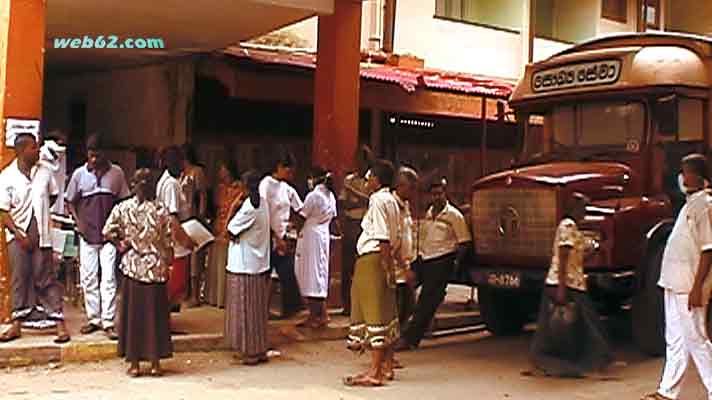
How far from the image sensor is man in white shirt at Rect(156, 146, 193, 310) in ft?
30.6

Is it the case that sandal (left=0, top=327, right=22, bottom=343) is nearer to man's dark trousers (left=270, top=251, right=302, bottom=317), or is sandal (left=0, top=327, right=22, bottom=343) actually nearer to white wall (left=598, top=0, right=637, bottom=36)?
man's dark trousers (left=270, top=251, right=302, bottom=317)

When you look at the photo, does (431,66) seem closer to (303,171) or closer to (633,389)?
(303,171)

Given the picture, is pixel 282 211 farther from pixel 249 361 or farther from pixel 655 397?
pixel 655 397

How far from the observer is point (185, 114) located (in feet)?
45.2

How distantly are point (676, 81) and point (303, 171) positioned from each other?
5823 mm

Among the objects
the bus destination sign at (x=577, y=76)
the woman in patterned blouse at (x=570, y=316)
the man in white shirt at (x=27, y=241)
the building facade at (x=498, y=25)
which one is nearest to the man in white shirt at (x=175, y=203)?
the man in white shirt at (x=27, y=241)

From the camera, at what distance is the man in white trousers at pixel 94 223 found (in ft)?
29.7

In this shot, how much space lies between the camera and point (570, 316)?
8.30 metres

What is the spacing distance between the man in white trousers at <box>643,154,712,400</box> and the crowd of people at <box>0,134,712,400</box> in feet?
0.03

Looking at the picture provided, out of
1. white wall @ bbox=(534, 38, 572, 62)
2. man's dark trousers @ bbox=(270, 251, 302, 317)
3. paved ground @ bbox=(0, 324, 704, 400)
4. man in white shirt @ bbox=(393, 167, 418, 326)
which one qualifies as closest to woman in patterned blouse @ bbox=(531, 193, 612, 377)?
paved ground @ bbox=(0, 324, 704, 400)

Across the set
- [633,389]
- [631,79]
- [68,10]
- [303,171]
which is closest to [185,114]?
[303,171]

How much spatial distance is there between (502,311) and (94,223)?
15.3 feet

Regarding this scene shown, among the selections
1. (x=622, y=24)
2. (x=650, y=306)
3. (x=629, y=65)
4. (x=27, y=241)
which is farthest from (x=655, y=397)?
(x=622, y=24)

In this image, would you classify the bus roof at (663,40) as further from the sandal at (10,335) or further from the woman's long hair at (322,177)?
the sandal at (10,335)
